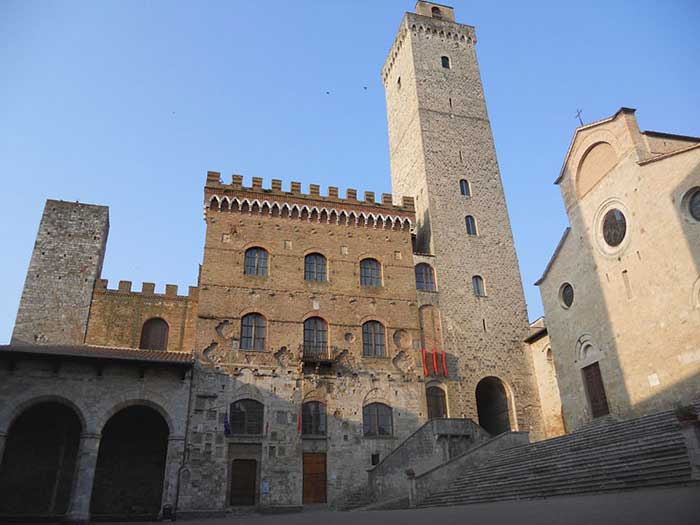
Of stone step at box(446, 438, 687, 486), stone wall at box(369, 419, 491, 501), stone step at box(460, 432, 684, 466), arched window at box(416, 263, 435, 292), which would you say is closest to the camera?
stone step at box(446, 438, 687, 486)

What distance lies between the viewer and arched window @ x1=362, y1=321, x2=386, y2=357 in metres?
24.7

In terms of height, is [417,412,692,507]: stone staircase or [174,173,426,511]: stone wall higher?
[174,173,426,511]: stone wall

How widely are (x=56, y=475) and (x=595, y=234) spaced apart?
2431 cm

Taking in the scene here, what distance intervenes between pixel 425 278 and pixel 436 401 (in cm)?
618

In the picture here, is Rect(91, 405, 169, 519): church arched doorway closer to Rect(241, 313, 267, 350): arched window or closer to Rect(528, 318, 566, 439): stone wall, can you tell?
Rect(241, 313, 267, 350): arched window

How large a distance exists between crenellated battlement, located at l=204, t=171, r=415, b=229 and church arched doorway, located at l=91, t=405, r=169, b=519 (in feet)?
32.8

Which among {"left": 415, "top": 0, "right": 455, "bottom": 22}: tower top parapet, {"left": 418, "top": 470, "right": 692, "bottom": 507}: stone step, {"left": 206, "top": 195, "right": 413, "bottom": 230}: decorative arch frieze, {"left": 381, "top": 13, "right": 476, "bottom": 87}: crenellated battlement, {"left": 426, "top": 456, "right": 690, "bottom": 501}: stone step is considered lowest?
{"left": 418, "top": 470, "right": 692, "bottom": 507}: stone step

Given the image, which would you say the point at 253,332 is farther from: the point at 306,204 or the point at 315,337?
the point at 306,204

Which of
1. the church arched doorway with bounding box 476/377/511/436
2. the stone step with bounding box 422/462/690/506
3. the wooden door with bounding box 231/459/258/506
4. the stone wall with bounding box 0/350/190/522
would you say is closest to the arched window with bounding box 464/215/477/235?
the church arched doorway with bounding box 476/377/511/436

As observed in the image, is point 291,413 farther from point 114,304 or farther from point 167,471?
point 114,304

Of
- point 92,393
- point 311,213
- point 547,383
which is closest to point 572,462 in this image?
point 547,383

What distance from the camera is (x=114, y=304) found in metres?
25.3

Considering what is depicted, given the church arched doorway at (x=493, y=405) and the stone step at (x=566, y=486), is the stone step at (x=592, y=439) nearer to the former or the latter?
the stone step at (x=566, y=486)

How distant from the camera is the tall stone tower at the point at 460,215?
84.4 ft
